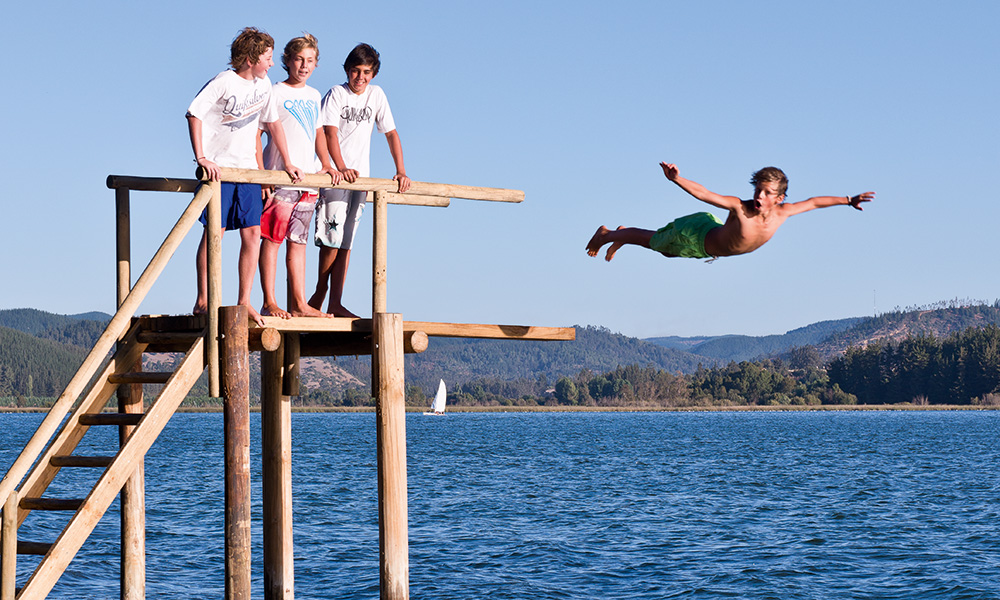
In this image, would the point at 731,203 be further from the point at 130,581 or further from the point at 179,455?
the point at 179,455

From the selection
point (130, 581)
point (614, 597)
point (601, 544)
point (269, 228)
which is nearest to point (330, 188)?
point (269, 228)

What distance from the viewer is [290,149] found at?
11.4 meters

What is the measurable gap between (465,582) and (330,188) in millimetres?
16063

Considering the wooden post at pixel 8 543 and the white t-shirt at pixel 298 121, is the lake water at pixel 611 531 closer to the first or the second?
the wooden post at pixel 8 543

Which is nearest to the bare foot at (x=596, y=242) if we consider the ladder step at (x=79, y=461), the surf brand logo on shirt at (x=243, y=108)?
the surf brand logo on shirt at (x=243, y=108)

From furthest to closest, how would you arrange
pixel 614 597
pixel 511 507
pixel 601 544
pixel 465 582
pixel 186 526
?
pixel 511 507, pixel 186 526, pixel 601 544, pixel 465 582, pixel 614 597

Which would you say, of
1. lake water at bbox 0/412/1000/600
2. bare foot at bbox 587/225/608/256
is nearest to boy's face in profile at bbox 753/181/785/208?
bare foot at bbox 587/225/608/256

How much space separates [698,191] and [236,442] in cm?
490

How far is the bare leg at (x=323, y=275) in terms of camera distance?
12.0 m

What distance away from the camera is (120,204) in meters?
Result: 11.8

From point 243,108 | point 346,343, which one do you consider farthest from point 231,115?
point 346,343

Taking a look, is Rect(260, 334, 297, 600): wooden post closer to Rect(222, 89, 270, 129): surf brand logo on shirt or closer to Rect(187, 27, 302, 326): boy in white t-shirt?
Rect(187, 27, 302, 326): boy in white t-shirt

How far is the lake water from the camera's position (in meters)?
25.4

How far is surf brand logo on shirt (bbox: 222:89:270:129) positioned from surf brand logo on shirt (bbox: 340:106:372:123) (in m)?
0.82
